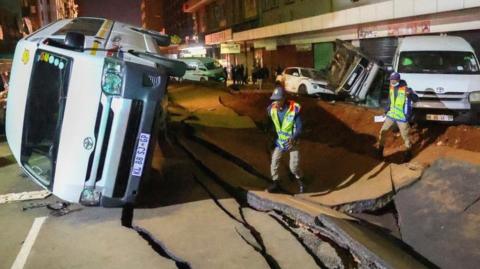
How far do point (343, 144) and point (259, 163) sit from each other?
435 centimetres

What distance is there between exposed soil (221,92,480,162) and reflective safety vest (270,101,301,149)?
431 centimetres

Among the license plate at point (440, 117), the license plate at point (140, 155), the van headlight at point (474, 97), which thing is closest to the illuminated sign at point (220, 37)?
the license plate at point (440, 117)

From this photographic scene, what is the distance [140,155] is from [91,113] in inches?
29.4

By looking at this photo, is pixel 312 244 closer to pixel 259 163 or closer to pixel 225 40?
pixel 259 163

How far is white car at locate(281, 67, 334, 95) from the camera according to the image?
793 inches

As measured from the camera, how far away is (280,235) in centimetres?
575

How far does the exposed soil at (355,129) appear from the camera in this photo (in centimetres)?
1147

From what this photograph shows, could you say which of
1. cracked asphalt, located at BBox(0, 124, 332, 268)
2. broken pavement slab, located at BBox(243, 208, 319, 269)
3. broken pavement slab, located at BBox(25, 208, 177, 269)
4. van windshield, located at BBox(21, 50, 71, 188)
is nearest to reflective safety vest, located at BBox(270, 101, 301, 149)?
cracked asphalt, located at BBox(0, 124, 332, 268)

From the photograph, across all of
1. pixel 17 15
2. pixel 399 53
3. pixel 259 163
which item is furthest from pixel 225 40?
pixel 259 163

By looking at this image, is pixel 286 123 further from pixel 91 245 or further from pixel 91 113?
pixel 91 245

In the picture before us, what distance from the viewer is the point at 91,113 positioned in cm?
551

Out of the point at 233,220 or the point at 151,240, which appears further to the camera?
the point at 233,220

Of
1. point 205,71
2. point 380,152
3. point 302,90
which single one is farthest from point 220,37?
point 380,152

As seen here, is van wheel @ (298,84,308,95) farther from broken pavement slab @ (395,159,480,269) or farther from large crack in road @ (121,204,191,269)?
large crack in road @ (121,204,191,269)
